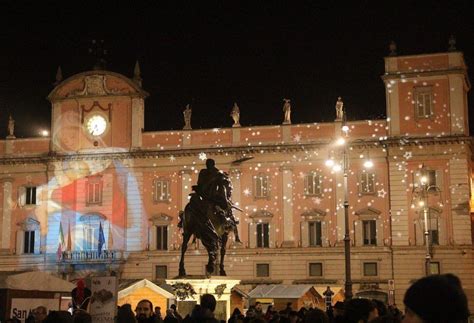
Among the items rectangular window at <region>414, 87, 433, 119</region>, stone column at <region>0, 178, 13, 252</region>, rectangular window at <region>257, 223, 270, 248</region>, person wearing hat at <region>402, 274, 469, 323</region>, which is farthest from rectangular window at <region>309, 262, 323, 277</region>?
person wearing hat at <region>402, 274, 469, 323</region>

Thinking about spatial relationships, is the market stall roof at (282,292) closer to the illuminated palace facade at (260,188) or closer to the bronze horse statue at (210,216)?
the illuminated palace facade at (260,188)

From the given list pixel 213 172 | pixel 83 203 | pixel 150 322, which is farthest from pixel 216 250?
pixel 83 203

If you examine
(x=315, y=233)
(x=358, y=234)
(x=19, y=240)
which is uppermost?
(x=315, y=233)

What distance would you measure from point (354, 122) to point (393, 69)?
12.4ft

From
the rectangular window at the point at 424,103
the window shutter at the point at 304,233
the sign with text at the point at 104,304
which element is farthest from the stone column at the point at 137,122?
the sign with text at the point at 104,304

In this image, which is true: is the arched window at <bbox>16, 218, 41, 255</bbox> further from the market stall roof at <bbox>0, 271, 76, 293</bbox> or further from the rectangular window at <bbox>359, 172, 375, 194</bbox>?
the market stall roof at <bbox>0, 271, 76, 293</bbox>

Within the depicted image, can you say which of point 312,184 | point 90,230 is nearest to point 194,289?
point 312,184

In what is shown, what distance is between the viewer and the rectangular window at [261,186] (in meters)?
49.9

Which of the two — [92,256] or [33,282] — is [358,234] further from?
[33,282]

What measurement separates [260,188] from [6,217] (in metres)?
16.4

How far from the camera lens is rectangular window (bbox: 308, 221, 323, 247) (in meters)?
48.6

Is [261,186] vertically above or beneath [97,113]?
beneath

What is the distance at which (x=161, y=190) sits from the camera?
5138 centimetres

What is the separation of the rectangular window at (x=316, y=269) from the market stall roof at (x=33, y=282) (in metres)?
28.4
